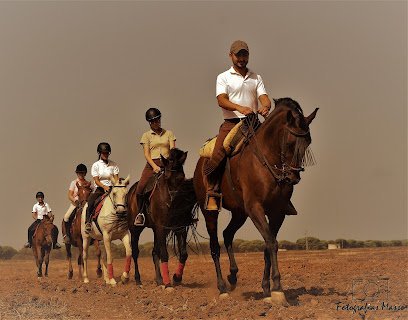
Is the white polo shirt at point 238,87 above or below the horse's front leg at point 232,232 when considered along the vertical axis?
above

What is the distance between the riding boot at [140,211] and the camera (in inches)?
648

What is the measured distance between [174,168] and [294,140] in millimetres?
4821

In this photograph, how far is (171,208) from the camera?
15.7 m

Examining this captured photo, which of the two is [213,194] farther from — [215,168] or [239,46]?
[239,46]

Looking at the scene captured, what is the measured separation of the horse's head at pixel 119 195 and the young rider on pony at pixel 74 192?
3.80 meters

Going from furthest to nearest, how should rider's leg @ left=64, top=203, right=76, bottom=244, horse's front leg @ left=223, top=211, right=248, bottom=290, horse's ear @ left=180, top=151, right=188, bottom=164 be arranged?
rider's leg @ left=64, top=203, right=76, bottom=244 < horse's ear @ left=180, top=151, right=188, bottom=164 < horse's front leg @ left=223, top=211, right=248, bottom=290

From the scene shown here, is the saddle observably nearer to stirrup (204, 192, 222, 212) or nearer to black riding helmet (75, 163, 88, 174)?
stirrup (204, 192, 222, 212)

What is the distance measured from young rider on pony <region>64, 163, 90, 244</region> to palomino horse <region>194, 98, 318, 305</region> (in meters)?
9.83

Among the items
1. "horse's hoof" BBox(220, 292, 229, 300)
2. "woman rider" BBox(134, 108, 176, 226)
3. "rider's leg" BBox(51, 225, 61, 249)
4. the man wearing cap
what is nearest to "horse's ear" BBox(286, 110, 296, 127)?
the man wearing cap

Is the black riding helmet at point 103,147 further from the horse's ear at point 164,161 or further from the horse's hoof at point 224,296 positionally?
the horse's hoof at point 224,296

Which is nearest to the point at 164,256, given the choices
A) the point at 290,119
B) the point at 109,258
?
the point at 109,258

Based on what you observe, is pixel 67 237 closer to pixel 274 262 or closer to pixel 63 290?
pixel 63 290

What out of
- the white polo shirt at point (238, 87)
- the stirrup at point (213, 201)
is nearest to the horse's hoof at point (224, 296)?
the stirrup at point (213, 201)

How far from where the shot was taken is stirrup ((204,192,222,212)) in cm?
1276
